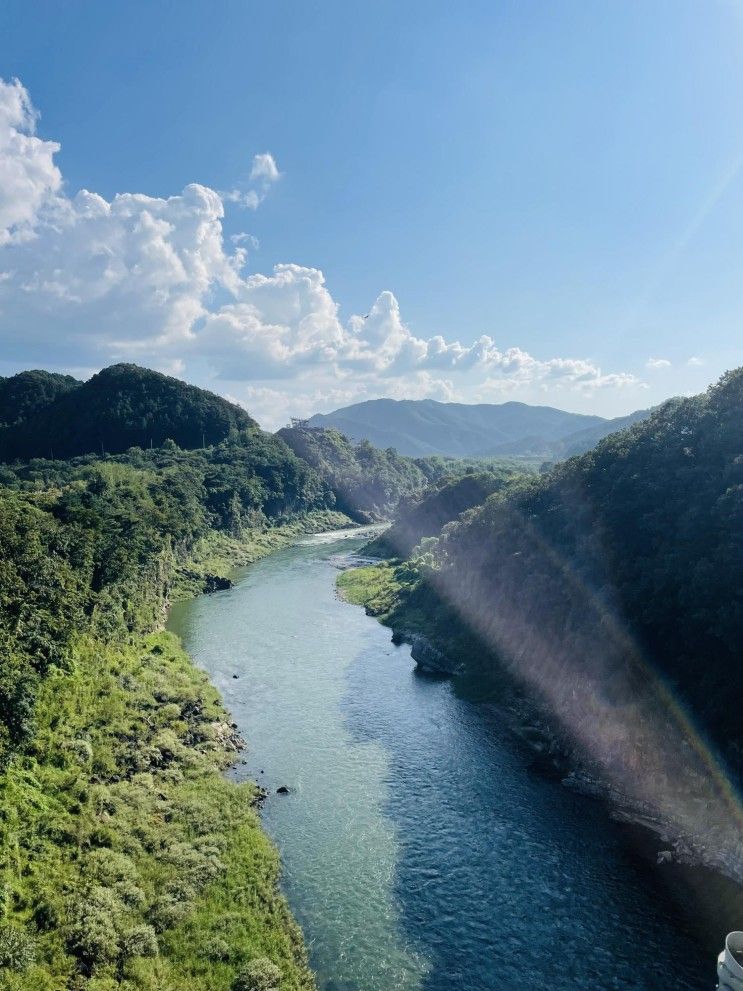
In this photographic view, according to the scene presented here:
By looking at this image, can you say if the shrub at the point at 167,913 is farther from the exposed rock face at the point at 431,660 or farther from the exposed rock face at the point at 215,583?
the exposed rock face at the point at 215,583

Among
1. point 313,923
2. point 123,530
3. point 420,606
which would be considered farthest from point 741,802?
point 123,530

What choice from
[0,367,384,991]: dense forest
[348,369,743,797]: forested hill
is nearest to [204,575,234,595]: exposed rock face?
[0,367,384,991]: dense forest

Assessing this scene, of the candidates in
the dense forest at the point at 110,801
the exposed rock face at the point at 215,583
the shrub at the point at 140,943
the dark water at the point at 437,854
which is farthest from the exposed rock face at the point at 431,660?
the exposed rock face at the point at 215,583

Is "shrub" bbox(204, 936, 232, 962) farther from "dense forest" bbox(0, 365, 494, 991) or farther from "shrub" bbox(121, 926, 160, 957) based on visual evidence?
"shrub" bbox(121, 926, 160, 957)

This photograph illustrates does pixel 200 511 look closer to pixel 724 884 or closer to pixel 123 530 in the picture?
pixel 123 530

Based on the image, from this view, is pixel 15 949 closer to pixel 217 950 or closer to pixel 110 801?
pixel 217 950
